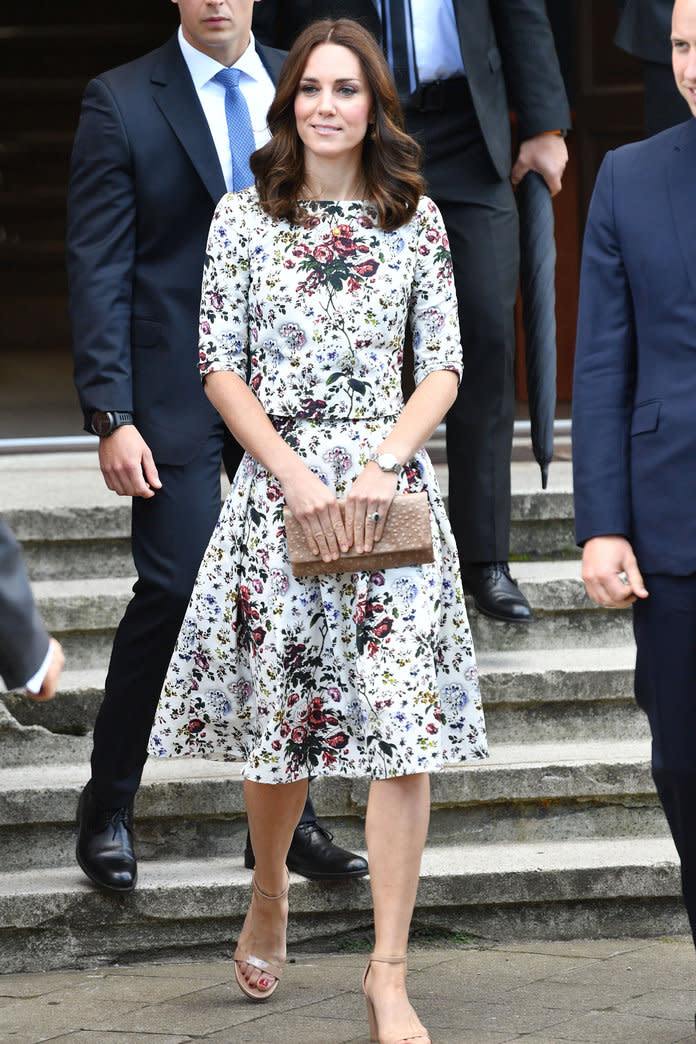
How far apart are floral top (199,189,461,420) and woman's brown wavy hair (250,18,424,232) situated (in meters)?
0.03

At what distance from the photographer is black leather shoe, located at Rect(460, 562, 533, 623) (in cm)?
429

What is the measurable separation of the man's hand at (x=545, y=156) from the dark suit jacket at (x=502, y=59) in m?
0.05

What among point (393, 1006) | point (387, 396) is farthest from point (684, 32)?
point (393, 1006)

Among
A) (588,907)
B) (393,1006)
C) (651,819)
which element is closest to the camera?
(393,1006)

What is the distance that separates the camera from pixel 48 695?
2.31 meters

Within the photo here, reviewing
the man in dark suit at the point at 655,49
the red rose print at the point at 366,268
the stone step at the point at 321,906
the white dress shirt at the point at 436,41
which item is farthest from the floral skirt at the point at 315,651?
the man in dark suit at the point at 655,49

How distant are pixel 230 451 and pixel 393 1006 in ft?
4.23

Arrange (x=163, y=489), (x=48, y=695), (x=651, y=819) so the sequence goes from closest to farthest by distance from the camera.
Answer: (x=48, y=695) → (x=163, y=489) → (x=651, y=819)

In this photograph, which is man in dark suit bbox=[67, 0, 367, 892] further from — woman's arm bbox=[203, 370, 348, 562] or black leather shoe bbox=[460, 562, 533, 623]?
black leather shoe bbox=[460, 562, 533, 623]

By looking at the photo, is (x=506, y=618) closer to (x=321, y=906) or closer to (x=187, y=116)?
(x=321, y=906)

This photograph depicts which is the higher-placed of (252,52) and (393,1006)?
(252,52)

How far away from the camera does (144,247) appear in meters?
3.57

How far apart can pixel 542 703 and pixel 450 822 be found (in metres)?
0.44

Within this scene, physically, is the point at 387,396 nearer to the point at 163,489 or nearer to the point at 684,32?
the point at 163,489
